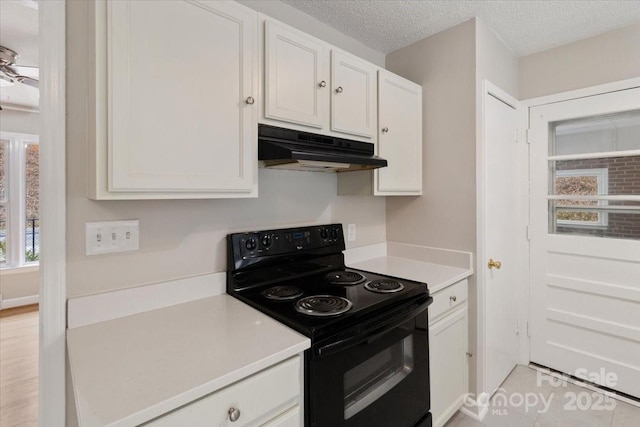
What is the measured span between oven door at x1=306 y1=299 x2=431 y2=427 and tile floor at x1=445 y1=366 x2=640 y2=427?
0.71m

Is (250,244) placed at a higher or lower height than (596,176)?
lower

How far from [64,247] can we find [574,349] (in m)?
3.05

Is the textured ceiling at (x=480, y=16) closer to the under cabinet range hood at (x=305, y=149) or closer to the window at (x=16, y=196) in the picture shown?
the under cabinet range hood at (x=305, y=149)

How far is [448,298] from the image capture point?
1772 millimetres

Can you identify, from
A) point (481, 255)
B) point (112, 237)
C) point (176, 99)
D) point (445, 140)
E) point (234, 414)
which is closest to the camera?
point (234, 414)

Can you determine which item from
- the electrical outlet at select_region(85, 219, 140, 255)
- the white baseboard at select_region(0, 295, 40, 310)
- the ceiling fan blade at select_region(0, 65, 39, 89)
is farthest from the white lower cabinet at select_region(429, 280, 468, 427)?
the white baseboard at select_region(0, 295, 40, 310)

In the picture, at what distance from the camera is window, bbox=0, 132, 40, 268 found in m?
4.16

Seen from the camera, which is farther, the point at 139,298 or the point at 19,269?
the point at 19,269

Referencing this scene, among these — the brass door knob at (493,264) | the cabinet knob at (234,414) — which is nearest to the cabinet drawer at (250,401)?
the cabinet knob at (234,414)

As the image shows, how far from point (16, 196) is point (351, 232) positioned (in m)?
4.71

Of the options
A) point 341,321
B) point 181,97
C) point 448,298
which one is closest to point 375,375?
point 341,321

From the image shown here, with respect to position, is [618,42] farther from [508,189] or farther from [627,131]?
[508,189]

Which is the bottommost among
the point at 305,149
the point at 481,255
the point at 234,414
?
the point at 234,414

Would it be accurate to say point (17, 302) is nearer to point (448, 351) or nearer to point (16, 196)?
point (16, 196)
